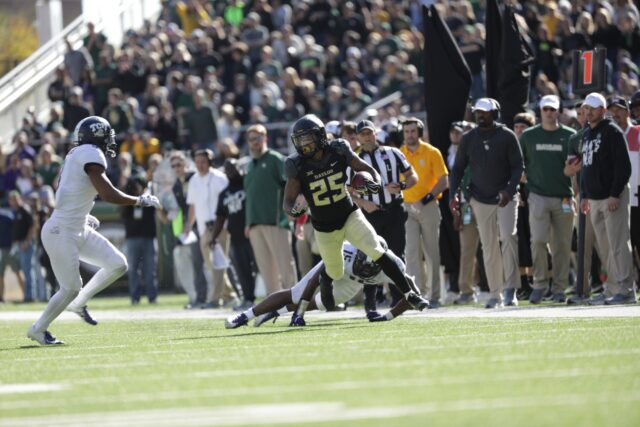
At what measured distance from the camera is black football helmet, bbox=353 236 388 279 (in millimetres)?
13469

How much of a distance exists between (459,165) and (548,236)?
4.37 feet

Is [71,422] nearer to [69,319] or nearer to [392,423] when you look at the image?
[392,423]

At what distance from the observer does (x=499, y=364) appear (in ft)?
28.3

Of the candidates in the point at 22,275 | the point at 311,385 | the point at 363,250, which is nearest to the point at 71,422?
the point at 311,385

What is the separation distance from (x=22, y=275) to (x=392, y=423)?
2060 cm

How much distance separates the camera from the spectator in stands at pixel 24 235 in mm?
25297

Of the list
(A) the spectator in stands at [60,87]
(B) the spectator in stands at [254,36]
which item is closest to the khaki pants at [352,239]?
(B) the spectator in stands at [254,36]

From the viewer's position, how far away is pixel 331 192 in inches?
502

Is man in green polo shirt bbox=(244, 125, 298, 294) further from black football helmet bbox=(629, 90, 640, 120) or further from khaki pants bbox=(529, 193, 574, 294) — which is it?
black football helmet bbox=(629, 90, 640, 120)

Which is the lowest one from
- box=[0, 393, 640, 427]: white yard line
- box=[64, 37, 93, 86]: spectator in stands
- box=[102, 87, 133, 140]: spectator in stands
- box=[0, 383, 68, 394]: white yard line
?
box=[0, 383, 68, 394]: white yard line

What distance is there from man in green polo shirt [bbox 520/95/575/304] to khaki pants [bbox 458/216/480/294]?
1.12 metres

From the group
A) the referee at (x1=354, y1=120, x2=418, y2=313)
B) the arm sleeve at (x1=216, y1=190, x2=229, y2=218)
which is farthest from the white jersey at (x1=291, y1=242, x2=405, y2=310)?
the arm sleeve at (x1=216, y1=190, x2=229, y2=218)

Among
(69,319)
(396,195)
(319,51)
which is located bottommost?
A: (69,319)

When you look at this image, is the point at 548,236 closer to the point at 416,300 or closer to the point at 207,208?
the point at 416,300
